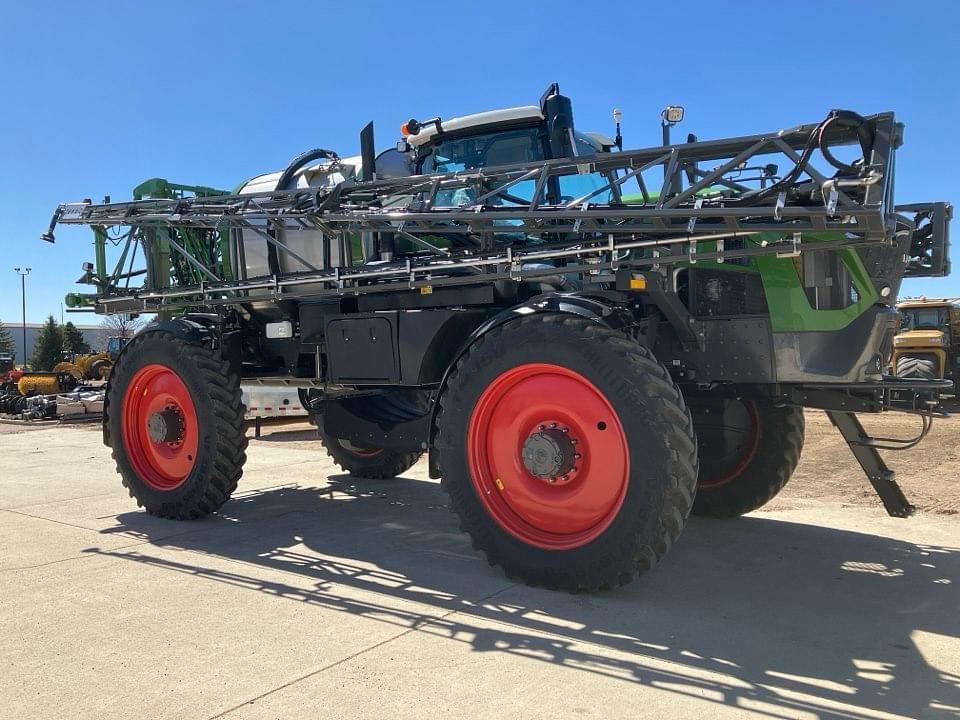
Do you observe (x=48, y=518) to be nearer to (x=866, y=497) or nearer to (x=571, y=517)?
(x=571, y=517)

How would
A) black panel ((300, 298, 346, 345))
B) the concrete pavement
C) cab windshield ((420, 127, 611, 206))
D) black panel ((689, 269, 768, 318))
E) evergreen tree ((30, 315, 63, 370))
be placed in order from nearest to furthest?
the concrete pavement < black panel ((689, 269, 768, 318)) < cab windshield ((420, 127, 611, 206)) < black panel ((300, 298, 346, 345)) < evergreen tree ((30, 315, 63, 370))

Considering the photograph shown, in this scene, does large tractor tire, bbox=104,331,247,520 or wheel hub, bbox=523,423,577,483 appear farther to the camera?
large tractor tire, bbox=104,331,247,520

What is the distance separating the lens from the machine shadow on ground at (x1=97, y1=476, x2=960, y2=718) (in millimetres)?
3289

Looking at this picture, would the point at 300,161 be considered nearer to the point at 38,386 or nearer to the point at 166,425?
the point at 166,425

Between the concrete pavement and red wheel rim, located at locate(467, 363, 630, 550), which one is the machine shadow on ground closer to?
the concrete pavement

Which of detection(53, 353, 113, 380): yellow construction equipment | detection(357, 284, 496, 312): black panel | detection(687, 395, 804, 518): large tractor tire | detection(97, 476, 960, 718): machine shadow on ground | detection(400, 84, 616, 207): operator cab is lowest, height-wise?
detection(97, 476, 960, 718): machine shadow on ground

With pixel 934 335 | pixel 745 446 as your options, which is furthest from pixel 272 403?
pixel 934 335

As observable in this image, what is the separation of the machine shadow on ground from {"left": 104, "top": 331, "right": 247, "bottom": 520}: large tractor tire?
1.02ft

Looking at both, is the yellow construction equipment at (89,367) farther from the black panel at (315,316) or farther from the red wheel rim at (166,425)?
the black panel at (315,316)

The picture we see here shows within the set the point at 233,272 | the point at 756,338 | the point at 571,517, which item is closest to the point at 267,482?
the point at 233,272

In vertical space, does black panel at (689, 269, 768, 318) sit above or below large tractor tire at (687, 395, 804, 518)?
above

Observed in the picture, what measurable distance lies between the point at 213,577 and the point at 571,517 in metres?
2.34

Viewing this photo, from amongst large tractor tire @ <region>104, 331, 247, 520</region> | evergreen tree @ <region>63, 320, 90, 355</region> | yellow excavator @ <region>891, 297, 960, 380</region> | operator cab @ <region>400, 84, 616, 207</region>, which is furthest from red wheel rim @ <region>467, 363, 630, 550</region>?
evergreen tree @ <region>63, 320, 90, 355</region>

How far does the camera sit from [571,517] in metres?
4.52
